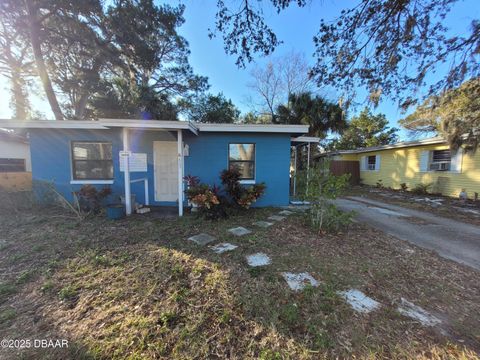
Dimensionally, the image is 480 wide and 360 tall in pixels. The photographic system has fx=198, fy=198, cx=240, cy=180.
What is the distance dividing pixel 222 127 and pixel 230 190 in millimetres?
1828

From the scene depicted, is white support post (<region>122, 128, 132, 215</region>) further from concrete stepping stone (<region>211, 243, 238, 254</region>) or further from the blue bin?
concrete stepping stone (<region>211, 243, 238, 254</region>)

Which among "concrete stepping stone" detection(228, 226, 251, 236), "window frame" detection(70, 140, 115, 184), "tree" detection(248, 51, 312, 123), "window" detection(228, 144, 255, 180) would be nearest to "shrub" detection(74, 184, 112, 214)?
"window frame" detection(70, 140, 115, 184)

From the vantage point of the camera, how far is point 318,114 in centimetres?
1181

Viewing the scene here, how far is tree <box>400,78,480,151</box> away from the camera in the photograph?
14.6 feet

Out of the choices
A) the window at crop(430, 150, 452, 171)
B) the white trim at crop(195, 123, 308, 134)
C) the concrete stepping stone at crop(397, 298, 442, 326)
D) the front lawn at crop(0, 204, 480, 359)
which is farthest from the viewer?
the window at crop(430, 150, 452, 171)

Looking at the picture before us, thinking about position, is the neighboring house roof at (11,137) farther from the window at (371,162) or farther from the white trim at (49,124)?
the window at (371,162)

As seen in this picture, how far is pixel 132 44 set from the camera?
9.01 metres

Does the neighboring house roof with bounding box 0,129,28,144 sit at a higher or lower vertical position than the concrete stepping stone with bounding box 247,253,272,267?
higher

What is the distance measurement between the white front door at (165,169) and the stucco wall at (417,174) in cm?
1126

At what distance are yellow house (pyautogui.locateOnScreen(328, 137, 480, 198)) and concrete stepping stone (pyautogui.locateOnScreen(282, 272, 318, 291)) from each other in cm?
487

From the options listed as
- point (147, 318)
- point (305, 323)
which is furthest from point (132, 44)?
point (305, 323)

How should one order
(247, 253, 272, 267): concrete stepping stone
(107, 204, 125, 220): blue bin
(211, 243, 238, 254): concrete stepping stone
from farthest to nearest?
(107, 204, 125, 220): blue bin < (211, 243, 238, 254): concrete stepping stone < (247, 253, 272, 267): concrete stepping stone

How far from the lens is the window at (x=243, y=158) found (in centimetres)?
607

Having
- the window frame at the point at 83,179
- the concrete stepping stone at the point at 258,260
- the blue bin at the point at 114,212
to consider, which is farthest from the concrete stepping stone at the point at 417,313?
the window frame at the point at 83,179
